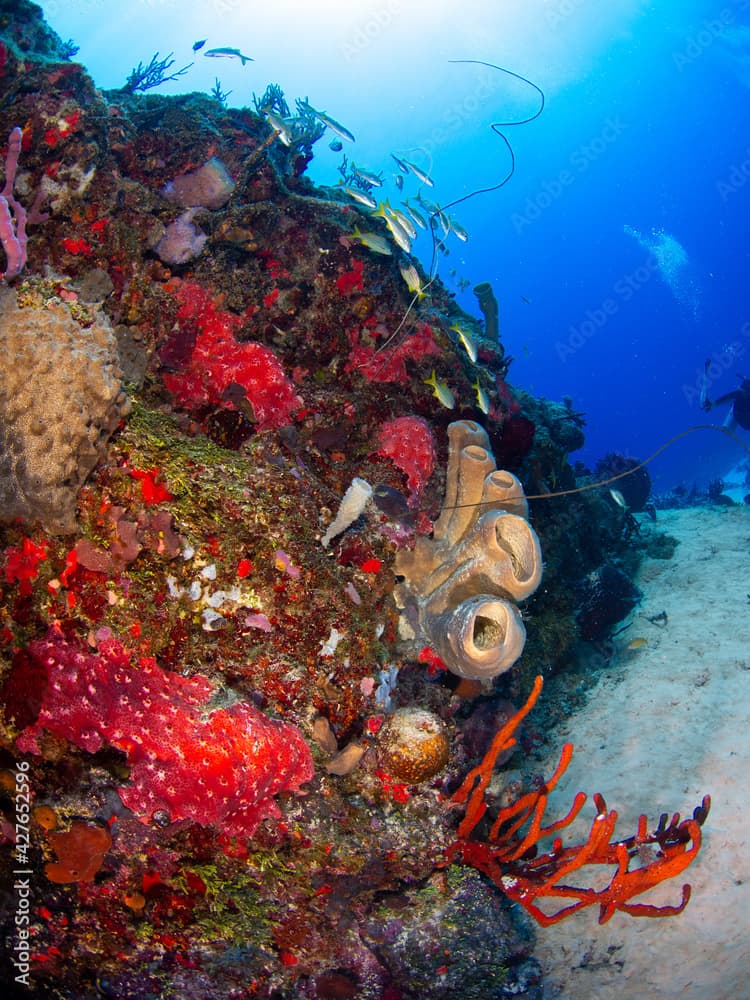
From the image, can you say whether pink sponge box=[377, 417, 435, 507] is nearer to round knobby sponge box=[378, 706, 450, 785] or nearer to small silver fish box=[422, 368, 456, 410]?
small silver fish box=[422, 368, 456, 410]

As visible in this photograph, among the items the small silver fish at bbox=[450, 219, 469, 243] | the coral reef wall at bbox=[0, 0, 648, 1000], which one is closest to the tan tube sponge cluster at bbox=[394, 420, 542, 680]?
the coral reef wall at bbox=[0, 0, 648, 1000]

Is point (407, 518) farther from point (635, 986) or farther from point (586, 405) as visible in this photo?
point (586, 405)

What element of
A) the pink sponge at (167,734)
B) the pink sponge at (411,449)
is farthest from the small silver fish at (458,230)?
the pink sponge at (167,734)

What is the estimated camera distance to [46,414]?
2.63m

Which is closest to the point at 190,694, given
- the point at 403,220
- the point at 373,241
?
the point at 373,241

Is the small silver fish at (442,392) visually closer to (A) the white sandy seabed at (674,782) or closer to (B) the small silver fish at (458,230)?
→ (B) the small silver fish at (458,230)

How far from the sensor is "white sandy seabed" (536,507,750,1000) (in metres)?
3.63

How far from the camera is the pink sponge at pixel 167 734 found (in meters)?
2.47

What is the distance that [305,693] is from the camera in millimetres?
2863

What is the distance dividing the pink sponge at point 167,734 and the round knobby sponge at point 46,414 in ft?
2.38

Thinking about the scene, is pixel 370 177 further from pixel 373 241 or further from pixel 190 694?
pixel 190 694

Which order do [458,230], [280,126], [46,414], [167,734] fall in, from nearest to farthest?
1. [167,734]
2. [46,414]
3. [280,126]
4. [458,230]

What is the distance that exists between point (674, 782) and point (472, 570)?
2.96 m

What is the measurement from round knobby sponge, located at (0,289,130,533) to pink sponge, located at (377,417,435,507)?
2.34m
